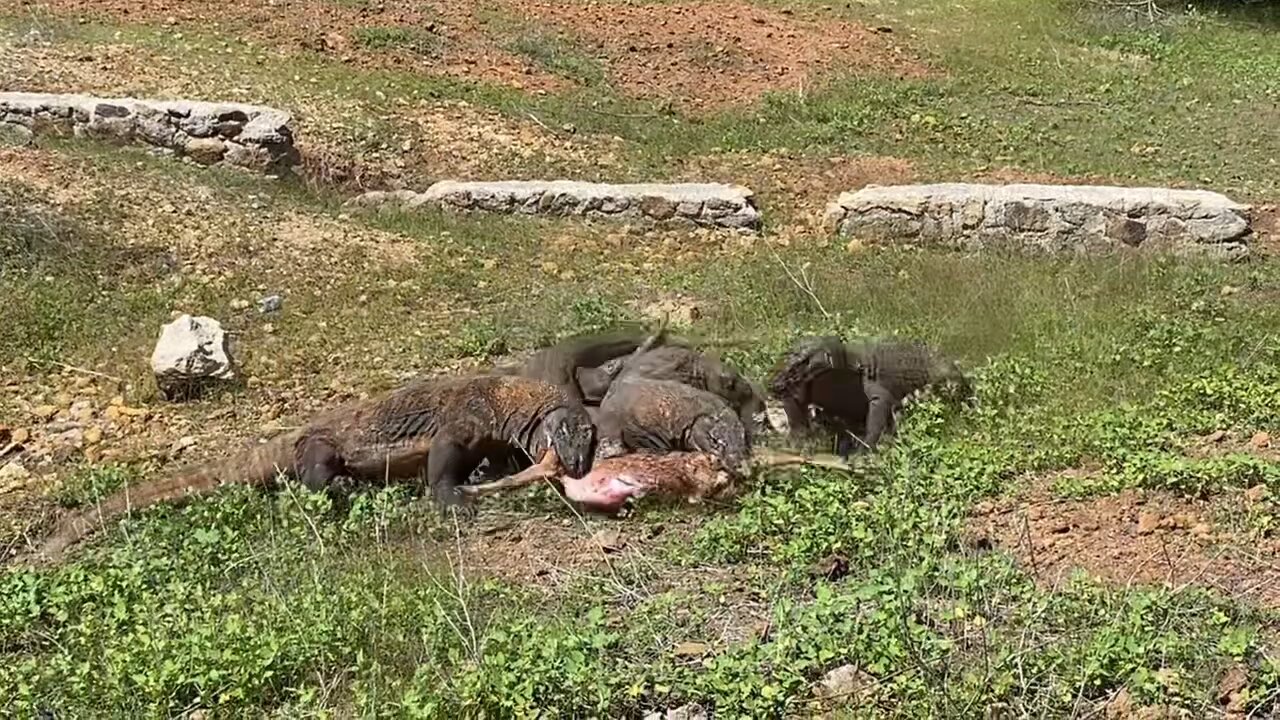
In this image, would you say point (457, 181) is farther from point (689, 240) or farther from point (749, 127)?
point (749, 127)

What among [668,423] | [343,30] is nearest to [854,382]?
[668,423]

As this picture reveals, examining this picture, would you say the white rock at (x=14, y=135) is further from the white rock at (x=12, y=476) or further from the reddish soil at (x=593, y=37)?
the white rock at (x=12, y=476)

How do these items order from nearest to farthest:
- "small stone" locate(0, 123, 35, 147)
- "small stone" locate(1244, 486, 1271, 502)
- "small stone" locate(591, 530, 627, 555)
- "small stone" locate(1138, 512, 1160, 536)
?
"small stone" locate(1138, 512, 1160, 536)
"small stone" locate(1244, 486, 1271, 502)
"small stone" locate(591, 530, 627, 555)
"small stone" locate(0, 123, 35, 147)

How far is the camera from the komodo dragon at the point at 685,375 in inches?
237

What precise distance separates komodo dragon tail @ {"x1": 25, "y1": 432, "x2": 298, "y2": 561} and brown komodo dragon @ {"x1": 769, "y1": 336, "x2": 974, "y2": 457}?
2.30 m

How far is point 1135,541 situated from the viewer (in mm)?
4496

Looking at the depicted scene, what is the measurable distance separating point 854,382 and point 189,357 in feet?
10.8

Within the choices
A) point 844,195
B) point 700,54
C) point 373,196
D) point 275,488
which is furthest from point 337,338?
point 700,54

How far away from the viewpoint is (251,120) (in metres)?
10.2

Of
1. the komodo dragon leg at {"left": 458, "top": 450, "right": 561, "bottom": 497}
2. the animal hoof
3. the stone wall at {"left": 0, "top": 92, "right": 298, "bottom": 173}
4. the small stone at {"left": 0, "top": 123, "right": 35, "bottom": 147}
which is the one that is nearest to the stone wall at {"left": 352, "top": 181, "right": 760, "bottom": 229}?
the stone wall at {"left": 0, "top": 92, "right": 298, "bottom": 173}

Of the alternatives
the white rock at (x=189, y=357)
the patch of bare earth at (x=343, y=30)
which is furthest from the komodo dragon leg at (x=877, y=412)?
the patch of bare earth at (x=343, y=30)

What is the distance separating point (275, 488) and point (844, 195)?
5.72 metres

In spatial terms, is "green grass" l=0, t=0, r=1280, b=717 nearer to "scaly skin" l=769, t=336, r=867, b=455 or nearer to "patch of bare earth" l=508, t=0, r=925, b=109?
→ "scaly skin" l=769, t=336, r=867, b=455

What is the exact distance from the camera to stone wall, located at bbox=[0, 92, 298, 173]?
393 inches
